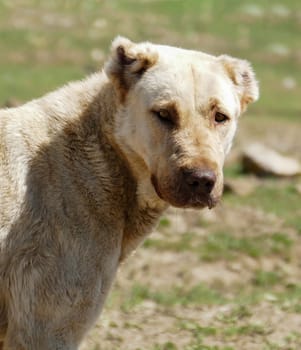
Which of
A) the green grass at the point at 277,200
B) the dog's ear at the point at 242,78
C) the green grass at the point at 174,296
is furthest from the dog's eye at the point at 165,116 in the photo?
the green grass at the point at 277,200

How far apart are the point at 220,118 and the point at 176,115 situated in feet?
1.00

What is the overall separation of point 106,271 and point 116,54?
1315mm

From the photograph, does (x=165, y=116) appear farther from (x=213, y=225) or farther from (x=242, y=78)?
(x=213, y=225)

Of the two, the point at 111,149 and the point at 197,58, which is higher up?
the point at 197,58

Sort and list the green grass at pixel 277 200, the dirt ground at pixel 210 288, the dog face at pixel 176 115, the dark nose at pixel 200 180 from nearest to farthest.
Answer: the dark nose at pixel 200 180 < the dog face at pixel 176 115 < the dirt ground at pixel 210 288 < the green grass at pixel 277 200

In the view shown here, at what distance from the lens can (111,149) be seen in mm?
6320

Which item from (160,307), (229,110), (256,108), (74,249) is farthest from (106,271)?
(256,108)

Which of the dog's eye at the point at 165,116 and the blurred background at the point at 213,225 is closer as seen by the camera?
the dog's eye at the point at 165,116

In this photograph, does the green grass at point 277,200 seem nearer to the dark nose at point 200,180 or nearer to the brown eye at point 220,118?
the brown eye at point 220,118

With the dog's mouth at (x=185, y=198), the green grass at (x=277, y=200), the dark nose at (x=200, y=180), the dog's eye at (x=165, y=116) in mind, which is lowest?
the green grass at (x=277, y=200)

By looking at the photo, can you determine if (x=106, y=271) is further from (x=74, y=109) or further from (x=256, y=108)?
(x=256, y=108)

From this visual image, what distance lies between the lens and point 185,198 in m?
5.92

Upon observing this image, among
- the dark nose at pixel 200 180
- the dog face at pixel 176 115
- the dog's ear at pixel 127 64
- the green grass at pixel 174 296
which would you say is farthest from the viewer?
the green grass at pixel 174 296

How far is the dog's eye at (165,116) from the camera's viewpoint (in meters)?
6.05
